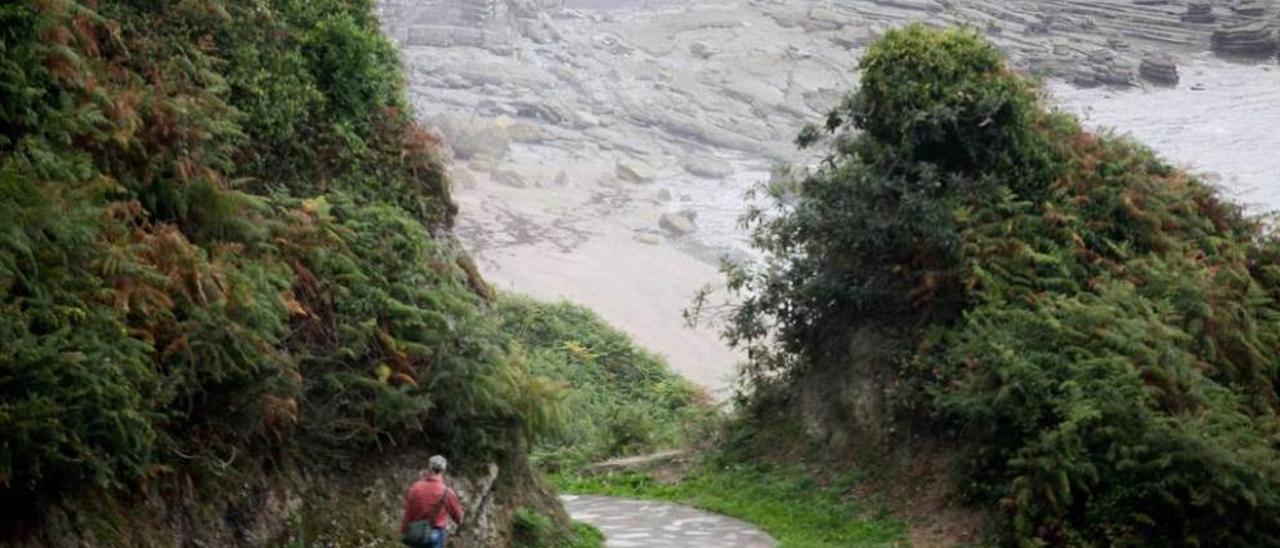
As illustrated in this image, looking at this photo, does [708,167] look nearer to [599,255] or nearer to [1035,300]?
[599,255]

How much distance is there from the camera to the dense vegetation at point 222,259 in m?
11.3

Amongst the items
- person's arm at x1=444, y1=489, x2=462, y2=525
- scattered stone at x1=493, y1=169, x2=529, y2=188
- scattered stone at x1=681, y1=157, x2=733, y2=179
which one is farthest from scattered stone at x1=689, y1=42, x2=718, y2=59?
person's arm at x1=444, y1=489, x2=462, y2=525

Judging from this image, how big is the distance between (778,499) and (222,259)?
8970mm

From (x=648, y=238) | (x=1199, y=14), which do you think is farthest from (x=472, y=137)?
(x=1199, y=14)

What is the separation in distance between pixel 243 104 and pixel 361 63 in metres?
1.62

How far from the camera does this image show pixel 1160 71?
71.6 metres

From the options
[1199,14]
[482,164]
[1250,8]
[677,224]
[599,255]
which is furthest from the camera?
[1199,14]

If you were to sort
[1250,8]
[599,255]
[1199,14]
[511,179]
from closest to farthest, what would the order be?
1. [599,255]
2. [511,179]
3. [1250,8]
4. [1199,14]

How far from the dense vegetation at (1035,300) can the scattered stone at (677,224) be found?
1475 inches

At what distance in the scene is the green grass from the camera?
18.7m

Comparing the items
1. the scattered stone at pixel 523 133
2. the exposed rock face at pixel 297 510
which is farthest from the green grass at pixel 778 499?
the scattered stone at pixel 523 133

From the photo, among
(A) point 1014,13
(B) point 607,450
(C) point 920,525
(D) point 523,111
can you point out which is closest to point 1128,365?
(C) point 920,525

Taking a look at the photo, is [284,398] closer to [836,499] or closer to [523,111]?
[836,499]

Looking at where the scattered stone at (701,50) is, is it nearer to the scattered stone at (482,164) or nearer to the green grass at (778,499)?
the scattered stone at (482,164)
